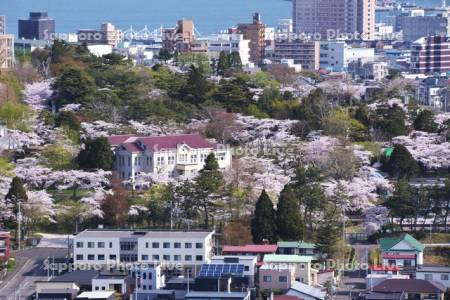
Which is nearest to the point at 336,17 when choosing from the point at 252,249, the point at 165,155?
the point at 165,155

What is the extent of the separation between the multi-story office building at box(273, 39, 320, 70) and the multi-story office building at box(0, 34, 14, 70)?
48.6 ft

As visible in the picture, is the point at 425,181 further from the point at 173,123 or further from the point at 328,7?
the point at 328,7

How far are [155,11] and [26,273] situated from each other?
205 ft

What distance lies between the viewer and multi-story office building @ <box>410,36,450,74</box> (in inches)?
1754

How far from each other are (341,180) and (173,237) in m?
3.86

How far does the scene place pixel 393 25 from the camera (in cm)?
6581

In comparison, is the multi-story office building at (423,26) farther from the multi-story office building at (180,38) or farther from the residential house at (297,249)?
the residential house at (297,249)

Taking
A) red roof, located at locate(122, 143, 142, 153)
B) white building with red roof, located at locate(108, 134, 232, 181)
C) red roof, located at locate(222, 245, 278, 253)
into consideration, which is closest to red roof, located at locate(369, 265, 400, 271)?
red roof, located at locate(222, 245, 278, 253)

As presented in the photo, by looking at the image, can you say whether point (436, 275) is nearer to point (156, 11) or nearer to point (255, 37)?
point (255, 37)

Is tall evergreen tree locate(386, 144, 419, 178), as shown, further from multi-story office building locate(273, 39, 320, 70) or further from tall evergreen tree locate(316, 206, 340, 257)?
multi-story office building locate(273, 39, 320, 70)

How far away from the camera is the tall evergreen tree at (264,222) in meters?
18.5

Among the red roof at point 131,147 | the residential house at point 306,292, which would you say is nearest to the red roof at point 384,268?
the residential house at point 306,292

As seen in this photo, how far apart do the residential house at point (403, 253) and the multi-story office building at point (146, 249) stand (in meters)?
2.10

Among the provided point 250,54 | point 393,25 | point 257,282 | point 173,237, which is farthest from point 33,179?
point 393,25
